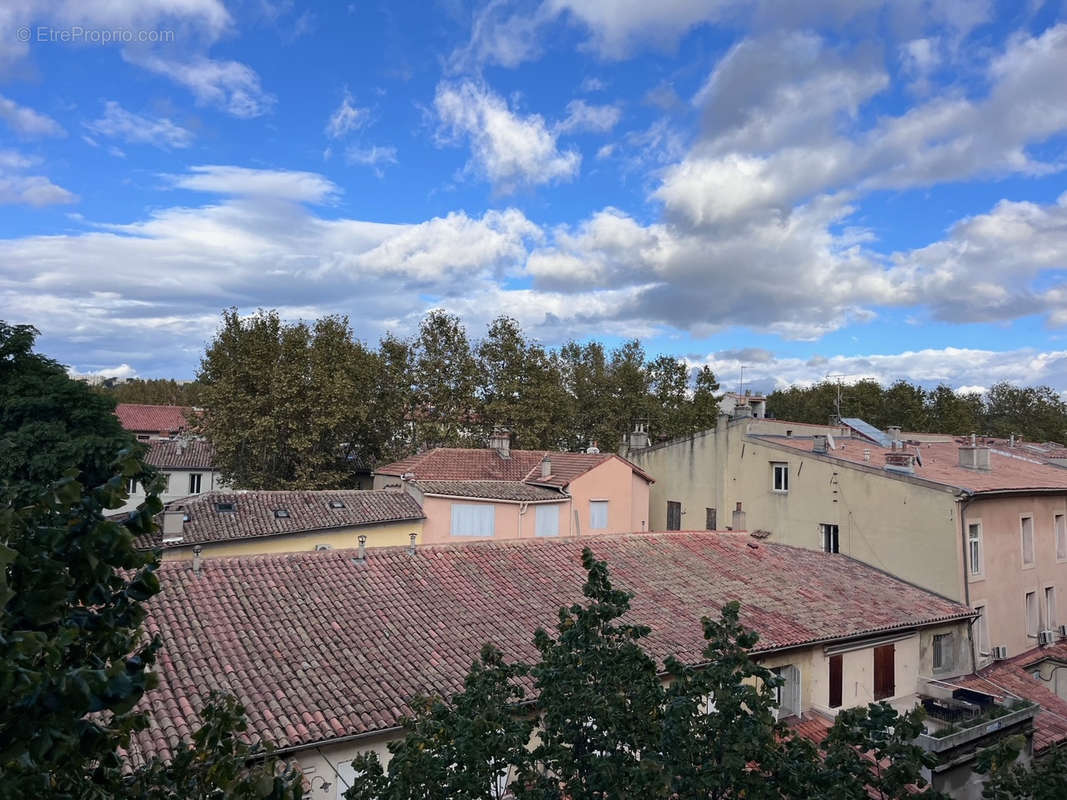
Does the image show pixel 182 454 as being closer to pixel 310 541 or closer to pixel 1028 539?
pixel 310 541

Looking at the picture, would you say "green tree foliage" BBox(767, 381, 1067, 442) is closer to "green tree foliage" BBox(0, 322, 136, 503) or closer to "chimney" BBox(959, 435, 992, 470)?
"chimney" BBox(959, 435, 992, 470)

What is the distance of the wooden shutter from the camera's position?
1563 centimetres

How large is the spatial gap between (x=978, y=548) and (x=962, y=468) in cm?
400

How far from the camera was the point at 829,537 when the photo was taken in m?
22.4

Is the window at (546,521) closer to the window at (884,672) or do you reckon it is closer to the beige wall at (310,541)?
the beige wall at (310,541)

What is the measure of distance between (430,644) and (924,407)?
67.7m

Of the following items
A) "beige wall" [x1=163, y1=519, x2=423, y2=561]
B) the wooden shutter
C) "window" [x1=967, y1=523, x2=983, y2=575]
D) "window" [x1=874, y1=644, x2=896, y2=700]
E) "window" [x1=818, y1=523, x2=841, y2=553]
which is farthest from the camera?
"beige wall" [x1=163, y1=519, x2=423, y2=561]

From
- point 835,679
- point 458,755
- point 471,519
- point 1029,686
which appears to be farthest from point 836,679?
point 471,519

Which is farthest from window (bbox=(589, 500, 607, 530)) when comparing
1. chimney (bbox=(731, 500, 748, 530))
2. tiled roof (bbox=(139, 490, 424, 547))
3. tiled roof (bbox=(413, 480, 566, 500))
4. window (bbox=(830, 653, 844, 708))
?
window (bbox=(830, 653, 844, 708))

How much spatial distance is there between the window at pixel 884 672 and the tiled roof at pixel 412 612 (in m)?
0.66

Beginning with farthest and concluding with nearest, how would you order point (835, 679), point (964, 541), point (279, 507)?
point (279, 507) < point (964, 541) < point (835, 679)

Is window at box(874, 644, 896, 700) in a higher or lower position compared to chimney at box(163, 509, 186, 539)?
lower

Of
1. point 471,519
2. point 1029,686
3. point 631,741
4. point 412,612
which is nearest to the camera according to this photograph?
point 631,741

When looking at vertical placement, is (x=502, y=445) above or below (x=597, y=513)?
above
